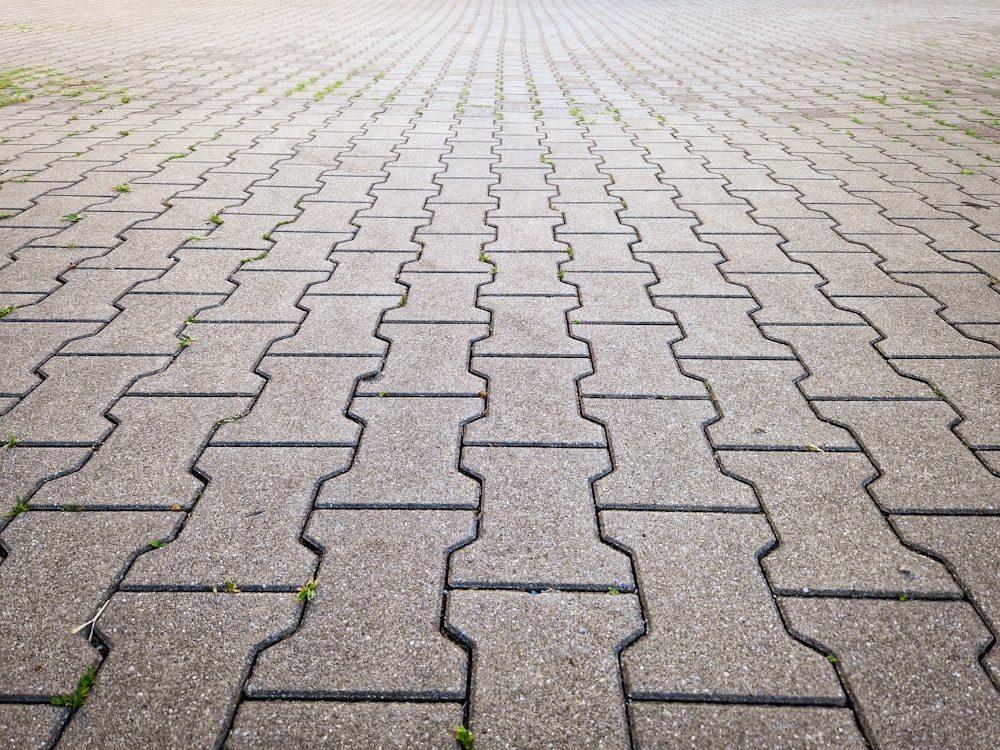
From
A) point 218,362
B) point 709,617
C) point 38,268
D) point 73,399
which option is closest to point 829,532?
point 709,617

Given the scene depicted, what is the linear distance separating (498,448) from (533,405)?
26 cm

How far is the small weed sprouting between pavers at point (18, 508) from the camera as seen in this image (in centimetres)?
189

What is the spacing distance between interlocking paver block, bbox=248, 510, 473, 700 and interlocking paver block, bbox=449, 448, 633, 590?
71mm

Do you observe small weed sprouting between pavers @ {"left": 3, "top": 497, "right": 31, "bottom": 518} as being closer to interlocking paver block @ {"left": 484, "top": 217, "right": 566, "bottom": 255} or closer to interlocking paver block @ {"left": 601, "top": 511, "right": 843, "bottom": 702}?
interlocking paver block @ {"left": 601, "top": 511, "right": 843, "bottom": 702}

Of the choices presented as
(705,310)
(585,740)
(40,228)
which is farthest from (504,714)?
(40,228)

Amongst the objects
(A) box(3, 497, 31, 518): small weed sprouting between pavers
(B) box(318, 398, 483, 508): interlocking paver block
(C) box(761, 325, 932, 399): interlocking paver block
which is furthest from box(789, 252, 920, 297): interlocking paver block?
(A) box(3, 497, 31, 518): small weed sprouting between pavers

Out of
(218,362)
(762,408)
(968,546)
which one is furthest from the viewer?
(218,362)

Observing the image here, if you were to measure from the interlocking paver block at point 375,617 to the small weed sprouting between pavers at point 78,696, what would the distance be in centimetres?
31

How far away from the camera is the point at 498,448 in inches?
85.1

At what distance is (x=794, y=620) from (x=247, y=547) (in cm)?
124

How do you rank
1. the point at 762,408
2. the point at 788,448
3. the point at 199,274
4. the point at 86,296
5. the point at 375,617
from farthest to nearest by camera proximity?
the point at 199,274 → the point at 86,296 → the point at 762,408 → the point at 788,448 → the point at 375,617

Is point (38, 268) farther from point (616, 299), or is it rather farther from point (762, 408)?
point (762, 408)

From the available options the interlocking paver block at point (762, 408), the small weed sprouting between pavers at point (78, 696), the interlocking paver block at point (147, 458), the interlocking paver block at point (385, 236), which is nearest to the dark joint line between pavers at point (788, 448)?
the interlocking paver block at point (762, 408)

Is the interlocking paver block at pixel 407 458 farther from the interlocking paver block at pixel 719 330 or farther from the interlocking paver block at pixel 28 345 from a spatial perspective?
the interlocking paver block at pixel 28 345
